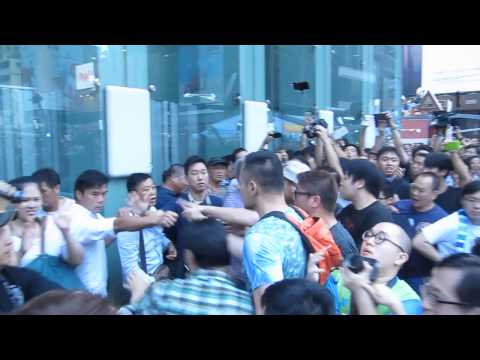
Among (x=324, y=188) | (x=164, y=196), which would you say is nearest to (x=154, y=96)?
(x=164, y=196)

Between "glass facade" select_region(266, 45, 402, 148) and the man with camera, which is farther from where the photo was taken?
"glass facade" select_region(266, 45, 402, 148)

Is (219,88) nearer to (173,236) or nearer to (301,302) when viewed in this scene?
(173,236)

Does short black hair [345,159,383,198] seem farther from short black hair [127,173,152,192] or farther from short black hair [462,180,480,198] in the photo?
short black hair [127,173,152,192]

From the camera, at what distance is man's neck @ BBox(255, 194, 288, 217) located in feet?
8.36

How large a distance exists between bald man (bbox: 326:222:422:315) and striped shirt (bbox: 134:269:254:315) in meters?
0.44

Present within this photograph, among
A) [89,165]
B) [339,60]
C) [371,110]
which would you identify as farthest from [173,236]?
[371,110]

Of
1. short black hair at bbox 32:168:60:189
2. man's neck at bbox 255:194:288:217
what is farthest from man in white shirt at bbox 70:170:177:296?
man's neck at bbox 255:194:288:217

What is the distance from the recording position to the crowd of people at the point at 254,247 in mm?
1863

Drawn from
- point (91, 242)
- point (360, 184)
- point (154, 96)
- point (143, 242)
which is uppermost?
point (154, 96)

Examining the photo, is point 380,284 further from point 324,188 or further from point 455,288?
point 324,188

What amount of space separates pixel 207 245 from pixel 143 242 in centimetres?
164

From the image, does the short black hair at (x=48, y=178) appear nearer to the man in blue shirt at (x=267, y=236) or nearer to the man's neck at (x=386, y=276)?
the man in blue shirt at (x=267, y=236)

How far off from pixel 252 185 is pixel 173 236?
64.5 inches

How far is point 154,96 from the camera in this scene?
581cm
